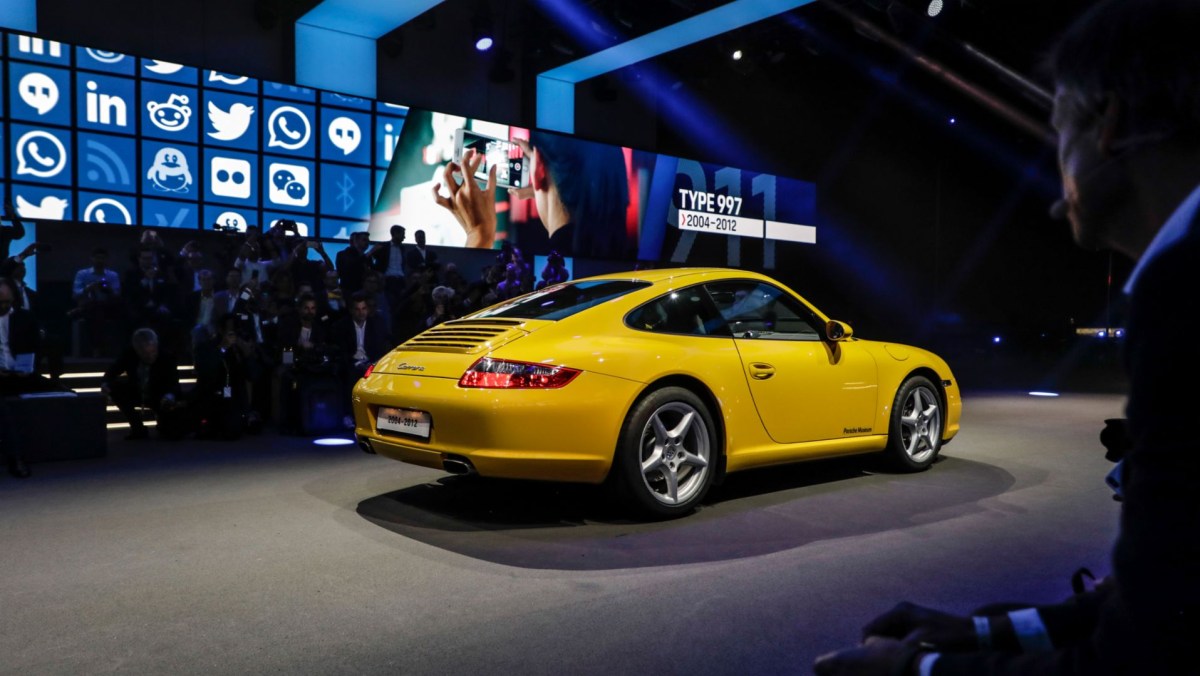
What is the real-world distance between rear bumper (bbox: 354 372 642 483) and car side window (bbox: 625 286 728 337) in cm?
58

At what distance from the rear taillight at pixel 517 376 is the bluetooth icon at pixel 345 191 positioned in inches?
436

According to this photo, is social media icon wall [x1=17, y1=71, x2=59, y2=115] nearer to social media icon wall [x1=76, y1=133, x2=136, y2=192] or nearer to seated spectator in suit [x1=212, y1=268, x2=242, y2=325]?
social media icon wall [x1=76, y1=133, x2=136, y2=192]

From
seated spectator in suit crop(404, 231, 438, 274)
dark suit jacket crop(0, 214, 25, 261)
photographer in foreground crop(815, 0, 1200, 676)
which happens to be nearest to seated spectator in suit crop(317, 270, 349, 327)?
seated spectator in suit crop(404, 231, 438, 274)

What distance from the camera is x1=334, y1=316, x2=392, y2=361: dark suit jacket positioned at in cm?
941

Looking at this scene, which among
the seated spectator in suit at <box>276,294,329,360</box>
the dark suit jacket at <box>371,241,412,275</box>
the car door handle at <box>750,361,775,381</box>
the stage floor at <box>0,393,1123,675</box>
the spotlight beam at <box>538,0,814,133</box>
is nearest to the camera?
the stage floor at <box>0,393,1123,675</box>

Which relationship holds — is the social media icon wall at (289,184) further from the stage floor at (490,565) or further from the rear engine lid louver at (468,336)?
the rear engine lid louver at (468,336)

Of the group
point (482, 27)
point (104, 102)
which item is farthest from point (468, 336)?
point (482, 27)

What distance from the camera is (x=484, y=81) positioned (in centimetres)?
1872

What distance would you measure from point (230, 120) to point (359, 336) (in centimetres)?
600

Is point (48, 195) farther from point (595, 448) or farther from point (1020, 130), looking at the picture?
point (1020, 130)

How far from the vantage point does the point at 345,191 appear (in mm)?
14602

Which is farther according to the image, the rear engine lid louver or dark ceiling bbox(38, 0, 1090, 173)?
dark ceiling bbox(38, 0, 1090, 173)

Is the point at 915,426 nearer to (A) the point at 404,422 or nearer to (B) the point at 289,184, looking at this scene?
(A) the point at 404,422

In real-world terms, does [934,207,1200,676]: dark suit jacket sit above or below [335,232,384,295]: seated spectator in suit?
below
